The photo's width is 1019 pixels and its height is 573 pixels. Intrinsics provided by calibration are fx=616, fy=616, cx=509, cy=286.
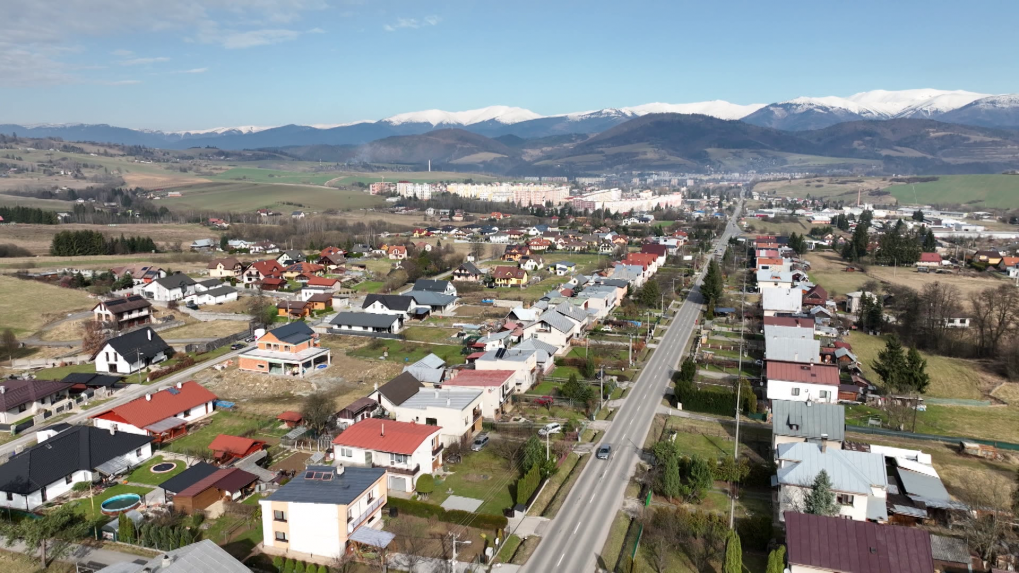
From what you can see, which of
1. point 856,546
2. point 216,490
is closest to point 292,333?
point 216,490

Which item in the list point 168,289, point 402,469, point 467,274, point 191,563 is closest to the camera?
point 191,563

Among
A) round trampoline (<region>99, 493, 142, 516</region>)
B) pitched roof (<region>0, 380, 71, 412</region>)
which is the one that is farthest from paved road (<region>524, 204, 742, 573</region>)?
pitched roof (<region>0, 380, 71, 412</region>)

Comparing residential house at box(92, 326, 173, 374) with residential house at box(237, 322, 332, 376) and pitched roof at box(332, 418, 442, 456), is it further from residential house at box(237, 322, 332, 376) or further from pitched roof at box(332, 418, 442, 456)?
pitched roof at box(332, 418, 442, 456)

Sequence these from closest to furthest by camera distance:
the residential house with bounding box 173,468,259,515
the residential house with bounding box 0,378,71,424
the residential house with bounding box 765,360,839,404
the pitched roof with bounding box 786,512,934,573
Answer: the pitched roof with bounding box 786,512,934,573, the residential house with bounding box 173,468,259,515, the residential house with bounding box 0,378,71,424, the residential house with bounding box 765,360,839,404

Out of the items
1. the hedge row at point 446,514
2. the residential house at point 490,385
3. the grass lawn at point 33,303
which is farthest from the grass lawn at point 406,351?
the grass lawn at point 33,303

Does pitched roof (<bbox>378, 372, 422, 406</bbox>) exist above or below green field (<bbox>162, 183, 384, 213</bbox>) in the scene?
below

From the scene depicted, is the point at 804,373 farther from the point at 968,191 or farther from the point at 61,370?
the point at 968,191
